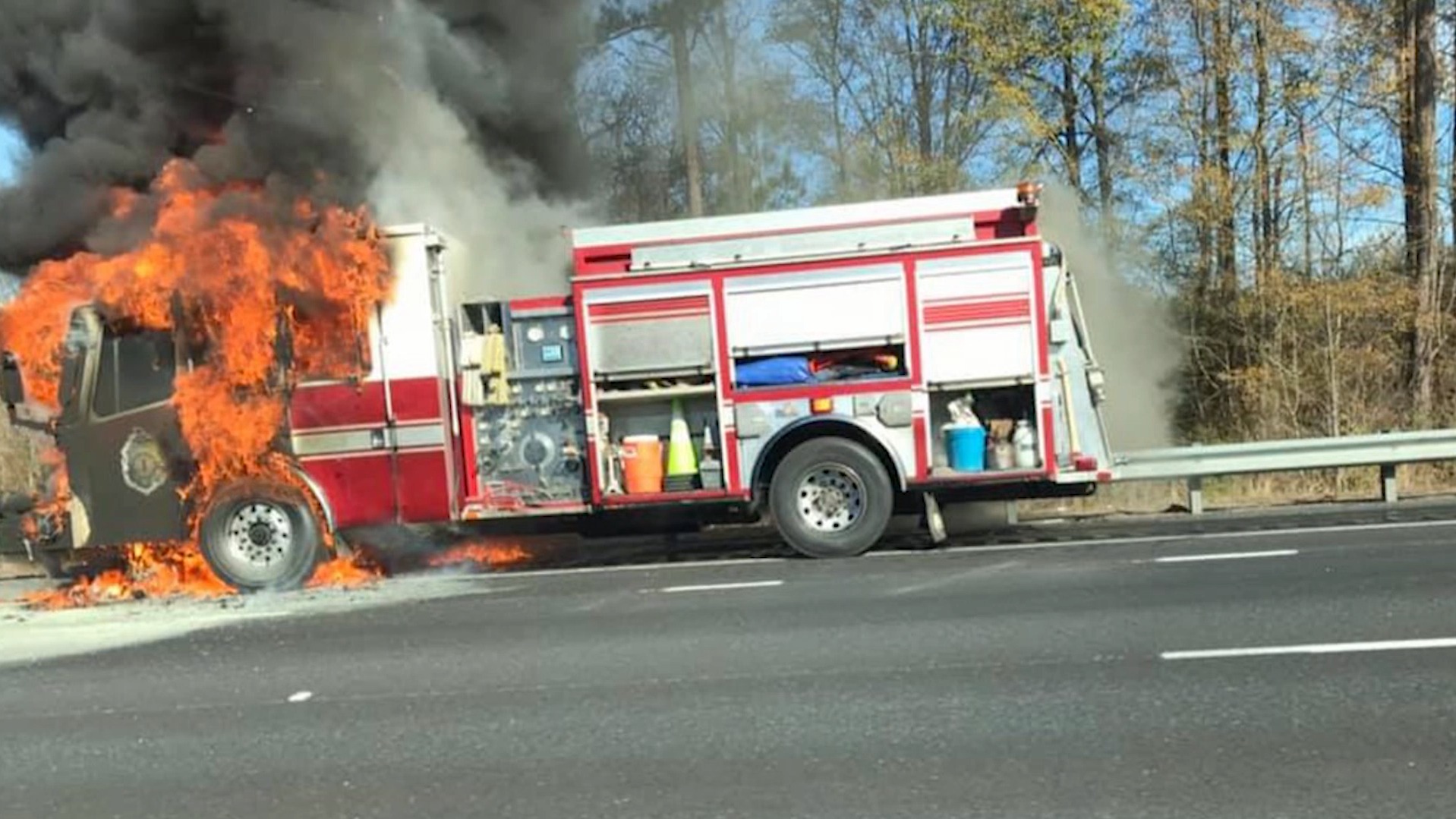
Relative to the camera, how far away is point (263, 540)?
9633 millimetres

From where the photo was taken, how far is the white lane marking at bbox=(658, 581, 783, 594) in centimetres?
855

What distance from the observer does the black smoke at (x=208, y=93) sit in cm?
1045

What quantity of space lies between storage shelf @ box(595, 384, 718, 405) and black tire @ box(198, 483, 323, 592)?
248cm

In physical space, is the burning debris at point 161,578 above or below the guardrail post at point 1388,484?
above

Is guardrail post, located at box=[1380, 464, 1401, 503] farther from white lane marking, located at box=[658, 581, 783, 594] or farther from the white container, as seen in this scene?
white lane marking, located at box=[658, 581, 783, 594]

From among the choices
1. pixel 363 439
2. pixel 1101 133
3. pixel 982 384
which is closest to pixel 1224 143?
pixel 1101 133

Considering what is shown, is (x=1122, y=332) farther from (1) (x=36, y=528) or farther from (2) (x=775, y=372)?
(1) (x=36, y=528)

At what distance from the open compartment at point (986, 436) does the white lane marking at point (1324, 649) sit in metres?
3.77

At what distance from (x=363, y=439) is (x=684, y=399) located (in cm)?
256

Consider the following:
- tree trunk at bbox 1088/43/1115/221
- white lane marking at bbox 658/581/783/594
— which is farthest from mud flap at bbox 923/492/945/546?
tree trunk at bbox 1088/43/1115/221

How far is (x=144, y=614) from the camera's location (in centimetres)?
892

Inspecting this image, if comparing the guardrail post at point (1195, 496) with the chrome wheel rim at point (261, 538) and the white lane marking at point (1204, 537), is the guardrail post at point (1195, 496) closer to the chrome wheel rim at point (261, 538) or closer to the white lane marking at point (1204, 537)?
the white lane marking at point (1204, 537)

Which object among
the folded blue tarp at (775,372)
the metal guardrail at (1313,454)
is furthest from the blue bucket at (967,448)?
the metal guardrail at (1313,454)

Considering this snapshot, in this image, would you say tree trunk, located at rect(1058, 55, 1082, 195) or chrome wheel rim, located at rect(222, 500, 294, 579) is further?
tree trunk, located at rect(1058, 55, 1082, 195)
